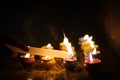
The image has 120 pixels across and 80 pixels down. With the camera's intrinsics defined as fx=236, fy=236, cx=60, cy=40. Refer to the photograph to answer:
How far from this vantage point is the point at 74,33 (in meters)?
8.24

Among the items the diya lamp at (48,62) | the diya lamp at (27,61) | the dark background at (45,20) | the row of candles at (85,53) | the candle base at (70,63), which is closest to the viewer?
the row of candles at (85,53)

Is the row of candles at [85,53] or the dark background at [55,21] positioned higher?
the dark background at [55,21]

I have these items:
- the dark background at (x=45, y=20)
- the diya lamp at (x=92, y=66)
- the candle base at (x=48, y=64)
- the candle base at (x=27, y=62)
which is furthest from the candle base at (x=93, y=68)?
the dark background at (x=45, y=20)

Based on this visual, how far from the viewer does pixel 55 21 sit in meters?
8.62

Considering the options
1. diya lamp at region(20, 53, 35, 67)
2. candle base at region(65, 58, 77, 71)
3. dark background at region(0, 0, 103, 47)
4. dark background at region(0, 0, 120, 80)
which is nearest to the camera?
candle base at region(65, 58, 77, 71)

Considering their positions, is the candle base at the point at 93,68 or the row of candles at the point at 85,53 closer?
the candle base at the point at 93,68

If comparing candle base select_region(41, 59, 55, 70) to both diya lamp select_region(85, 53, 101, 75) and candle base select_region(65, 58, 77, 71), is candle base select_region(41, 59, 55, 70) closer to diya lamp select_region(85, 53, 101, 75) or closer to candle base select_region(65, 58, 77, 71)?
candle base select_region(65, 58, 77, 71)

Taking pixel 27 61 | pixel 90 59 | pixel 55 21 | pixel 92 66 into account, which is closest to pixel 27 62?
pixel 27 61

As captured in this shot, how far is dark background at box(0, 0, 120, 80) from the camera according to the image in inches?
281

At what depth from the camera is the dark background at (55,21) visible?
7125 millimetres

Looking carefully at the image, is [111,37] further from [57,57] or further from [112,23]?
[57,57]

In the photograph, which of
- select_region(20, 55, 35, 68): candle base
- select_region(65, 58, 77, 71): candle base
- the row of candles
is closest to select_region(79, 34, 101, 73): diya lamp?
the row of candles

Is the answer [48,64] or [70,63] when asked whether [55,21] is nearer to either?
[48,64]

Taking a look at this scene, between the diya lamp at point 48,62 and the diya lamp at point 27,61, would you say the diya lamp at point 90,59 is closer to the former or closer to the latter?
the diya lamp at point 48,62
